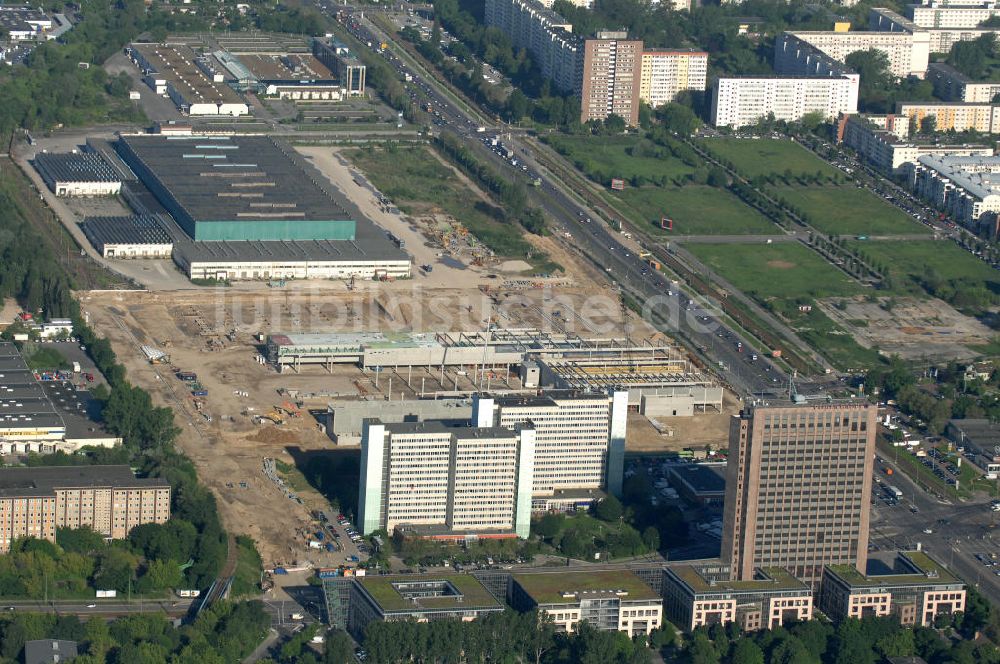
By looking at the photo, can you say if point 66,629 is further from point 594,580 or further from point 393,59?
point 393,59

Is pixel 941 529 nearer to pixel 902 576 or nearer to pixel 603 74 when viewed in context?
pixel 902 576

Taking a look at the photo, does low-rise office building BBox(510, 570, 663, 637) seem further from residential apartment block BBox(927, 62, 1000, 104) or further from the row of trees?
residential apartment block BBox(927, 62, 1000, 104)

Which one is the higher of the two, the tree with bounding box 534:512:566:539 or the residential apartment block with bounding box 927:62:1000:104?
the residential apartment block with bounding box 927:62:1000:104

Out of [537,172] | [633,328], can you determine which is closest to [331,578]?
[633,328]

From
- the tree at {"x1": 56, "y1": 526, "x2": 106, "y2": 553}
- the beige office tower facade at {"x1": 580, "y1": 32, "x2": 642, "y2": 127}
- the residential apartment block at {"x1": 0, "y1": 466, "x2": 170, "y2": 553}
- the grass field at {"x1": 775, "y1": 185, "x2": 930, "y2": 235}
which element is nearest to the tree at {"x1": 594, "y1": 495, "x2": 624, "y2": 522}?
the residential apartment block at {"x1": 0, "y1": 466, "x2": 170, "y2": 553}

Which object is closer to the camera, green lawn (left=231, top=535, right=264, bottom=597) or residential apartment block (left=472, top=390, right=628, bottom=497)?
green lawn (left=231, top=535, right=264, bottom=597)

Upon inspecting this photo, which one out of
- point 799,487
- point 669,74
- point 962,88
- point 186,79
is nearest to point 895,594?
point 799,487

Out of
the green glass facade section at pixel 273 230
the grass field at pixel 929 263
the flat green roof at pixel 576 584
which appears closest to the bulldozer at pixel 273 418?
the flat green roof at pixel 576 584

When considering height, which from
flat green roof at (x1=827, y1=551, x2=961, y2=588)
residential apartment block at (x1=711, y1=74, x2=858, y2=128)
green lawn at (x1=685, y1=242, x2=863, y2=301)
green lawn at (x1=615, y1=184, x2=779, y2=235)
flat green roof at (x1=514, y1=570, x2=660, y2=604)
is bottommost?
flat green roof at (x1=514, y1=570, x2=660, y2=604)
